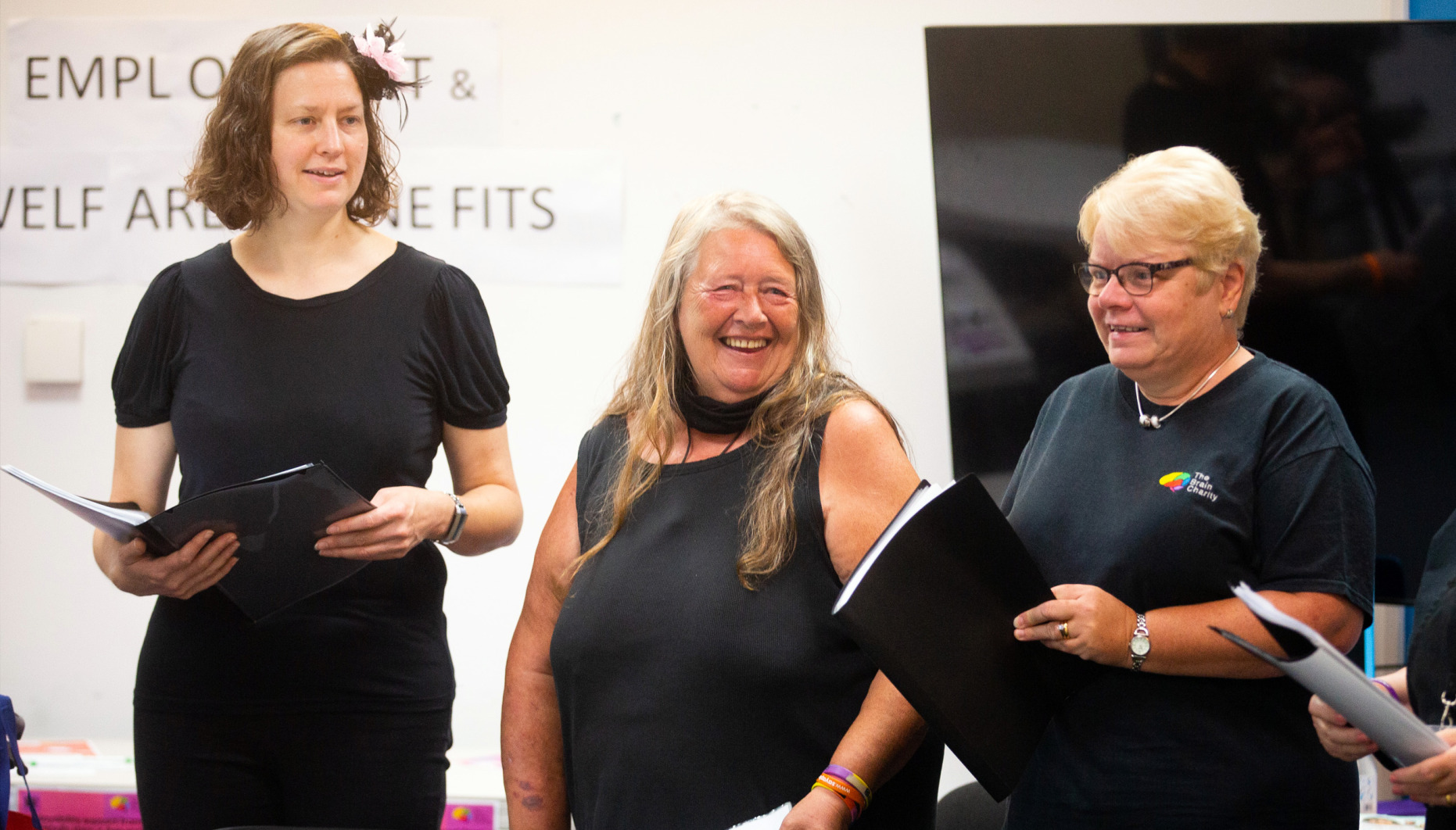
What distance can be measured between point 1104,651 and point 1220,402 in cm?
33

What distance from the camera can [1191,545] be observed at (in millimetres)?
1262

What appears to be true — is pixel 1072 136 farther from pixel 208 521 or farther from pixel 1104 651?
pixel 208 521

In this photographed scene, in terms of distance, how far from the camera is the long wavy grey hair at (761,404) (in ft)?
4.29

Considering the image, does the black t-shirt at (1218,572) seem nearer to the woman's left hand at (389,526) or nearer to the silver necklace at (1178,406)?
the silver necklace at (1178,406)

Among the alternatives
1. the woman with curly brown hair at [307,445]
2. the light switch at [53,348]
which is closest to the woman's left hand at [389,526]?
the woman with curly brown hair at [307,445]

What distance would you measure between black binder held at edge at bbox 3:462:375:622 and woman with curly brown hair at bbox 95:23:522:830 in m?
0.03

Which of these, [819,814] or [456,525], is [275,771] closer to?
[456,525]

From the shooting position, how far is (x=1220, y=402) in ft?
4.35

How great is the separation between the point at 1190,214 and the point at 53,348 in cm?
265

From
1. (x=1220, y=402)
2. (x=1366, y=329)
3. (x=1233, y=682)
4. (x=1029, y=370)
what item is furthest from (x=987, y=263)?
(x=1233, y=682)

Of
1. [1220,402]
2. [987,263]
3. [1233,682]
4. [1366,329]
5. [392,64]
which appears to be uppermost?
[392,64]

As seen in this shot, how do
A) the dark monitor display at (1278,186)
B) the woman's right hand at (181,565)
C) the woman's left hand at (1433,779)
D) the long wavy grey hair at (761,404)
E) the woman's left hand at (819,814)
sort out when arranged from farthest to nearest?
the dark monitor display at (1278,186) → the woman's right hand at (181,565) → the long wavy grey hair at (761,404) → the woman's left hand at (819,814) → the woman's left hand at (1433,779)

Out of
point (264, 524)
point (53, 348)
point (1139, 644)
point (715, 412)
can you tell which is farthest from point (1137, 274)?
point (53, 348)

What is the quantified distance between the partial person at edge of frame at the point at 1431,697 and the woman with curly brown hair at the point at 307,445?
1.11m
